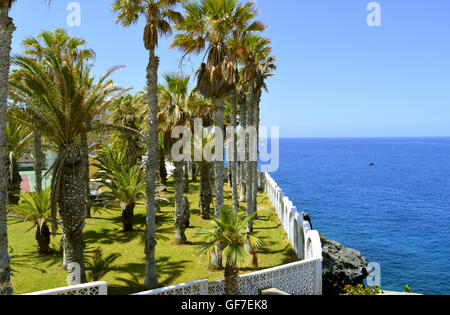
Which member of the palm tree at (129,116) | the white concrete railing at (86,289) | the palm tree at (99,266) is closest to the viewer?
the white concrete railing at (86,289)

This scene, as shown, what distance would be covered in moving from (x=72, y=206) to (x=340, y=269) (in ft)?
33.4

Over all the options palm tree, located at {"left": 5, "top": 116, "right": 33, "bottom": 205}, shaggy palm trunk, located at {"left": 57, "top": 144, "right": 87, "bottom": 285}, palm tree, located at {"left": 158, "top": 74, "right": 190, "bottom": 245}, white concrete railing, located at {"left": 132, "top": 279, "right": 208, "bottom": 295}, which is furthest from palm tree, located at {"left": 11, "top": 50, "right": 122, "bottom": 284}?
palm tree, located at {"left": 5, "top": 116, "right": 33, "bottom": 205}

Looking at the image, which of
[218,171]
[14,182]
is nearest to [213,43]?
[218,171]

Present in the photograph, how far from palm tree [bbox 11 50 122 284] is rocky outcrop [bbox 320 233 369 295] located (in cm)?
880

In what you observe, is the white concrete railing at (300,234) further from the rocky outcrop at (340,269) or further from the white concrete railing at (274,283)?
the rocky outcrop at (340,269)

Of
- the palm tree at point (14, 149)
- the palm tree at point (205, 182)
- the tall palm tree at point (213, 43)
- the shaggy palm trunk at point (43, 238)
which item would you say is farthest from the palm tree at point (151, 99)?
the palm tree at point (14, 149)

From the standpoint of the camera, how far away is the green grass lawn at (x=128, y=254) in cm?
1159

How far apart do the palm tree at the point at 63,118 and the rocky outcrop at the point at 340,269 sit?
8803mm

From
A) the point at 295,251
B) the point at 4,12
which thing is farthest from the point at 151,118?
the point at 295,251

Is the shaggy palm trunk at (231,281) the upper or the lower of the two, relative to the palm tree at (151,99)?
lower

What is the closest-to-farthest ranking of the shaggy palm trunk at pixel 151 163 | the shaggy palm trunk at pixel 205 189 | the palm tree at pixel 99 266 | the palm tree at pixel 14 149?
the shaggy palm trunk at pixel 151 163, the palm tree at pixel 99 266, the shaggy palm trunk at pixel 205 189, the palm tree at pixel 14 149

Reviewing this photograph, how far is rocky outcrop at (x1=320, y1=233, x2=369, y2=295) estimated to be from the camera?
40.8 feet

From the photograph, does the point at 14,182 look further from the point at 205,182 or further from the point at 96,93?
the point at 96,93
